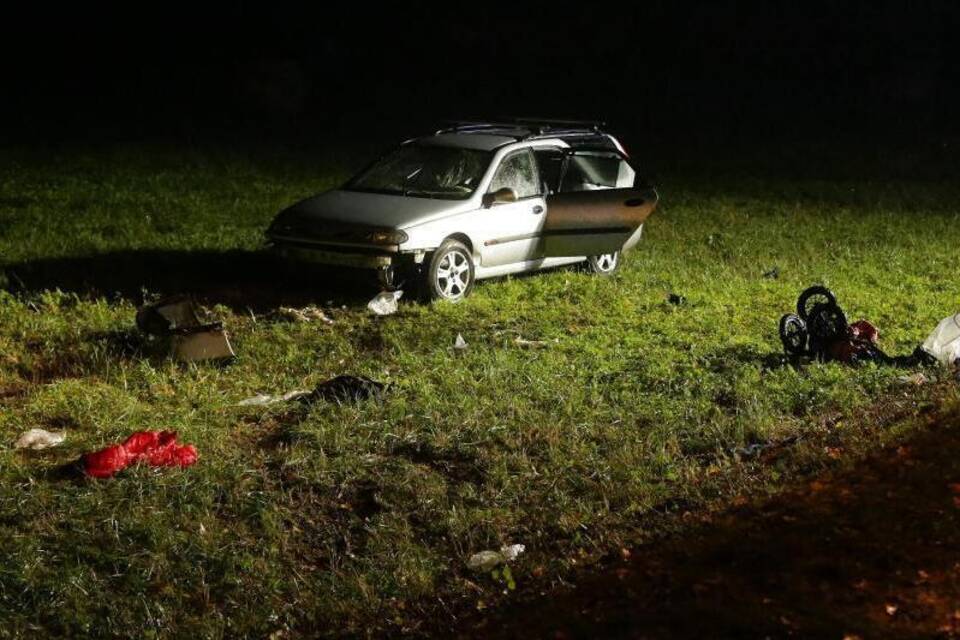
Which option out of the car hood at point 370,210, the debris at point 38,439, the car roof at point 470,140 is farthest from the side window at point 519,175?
the debris at point 38,439

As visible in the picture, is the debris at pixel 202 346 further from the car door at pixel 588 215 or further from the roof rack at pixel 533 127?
the roof rack at pixel 533 127

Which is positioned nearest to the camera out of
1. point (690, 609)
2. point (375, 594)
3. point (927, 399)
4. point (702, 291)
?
point (690, 609)

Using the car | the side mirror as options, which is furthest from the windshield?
the side mirror

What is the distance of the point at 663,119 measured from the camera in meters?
28.8

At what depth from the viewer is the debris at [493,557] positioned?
6.71 metres

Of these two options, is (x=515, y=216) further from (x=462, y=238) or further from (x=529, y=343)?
(x=529, y=343)

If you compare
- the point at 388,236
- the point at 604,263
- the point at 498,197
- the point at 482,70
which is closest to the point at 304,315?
the point at 388,236

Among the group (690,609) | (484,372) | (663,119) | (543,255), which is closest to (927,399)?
(484,372)

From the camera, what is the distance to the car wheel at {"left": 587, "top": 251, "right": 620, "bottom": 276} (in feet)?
45.9

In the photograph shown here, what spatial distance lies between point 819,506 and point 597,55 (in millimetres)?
27448

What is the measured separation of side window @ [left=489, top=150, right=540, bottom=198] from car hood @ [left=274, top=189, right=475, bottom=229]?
607 mm

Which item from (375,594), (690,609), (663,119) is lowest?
(375,594)

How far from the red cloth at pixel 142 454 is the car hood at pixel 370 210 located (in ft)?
14.1

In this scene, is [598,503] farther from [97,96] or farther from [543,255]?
[97,96]
